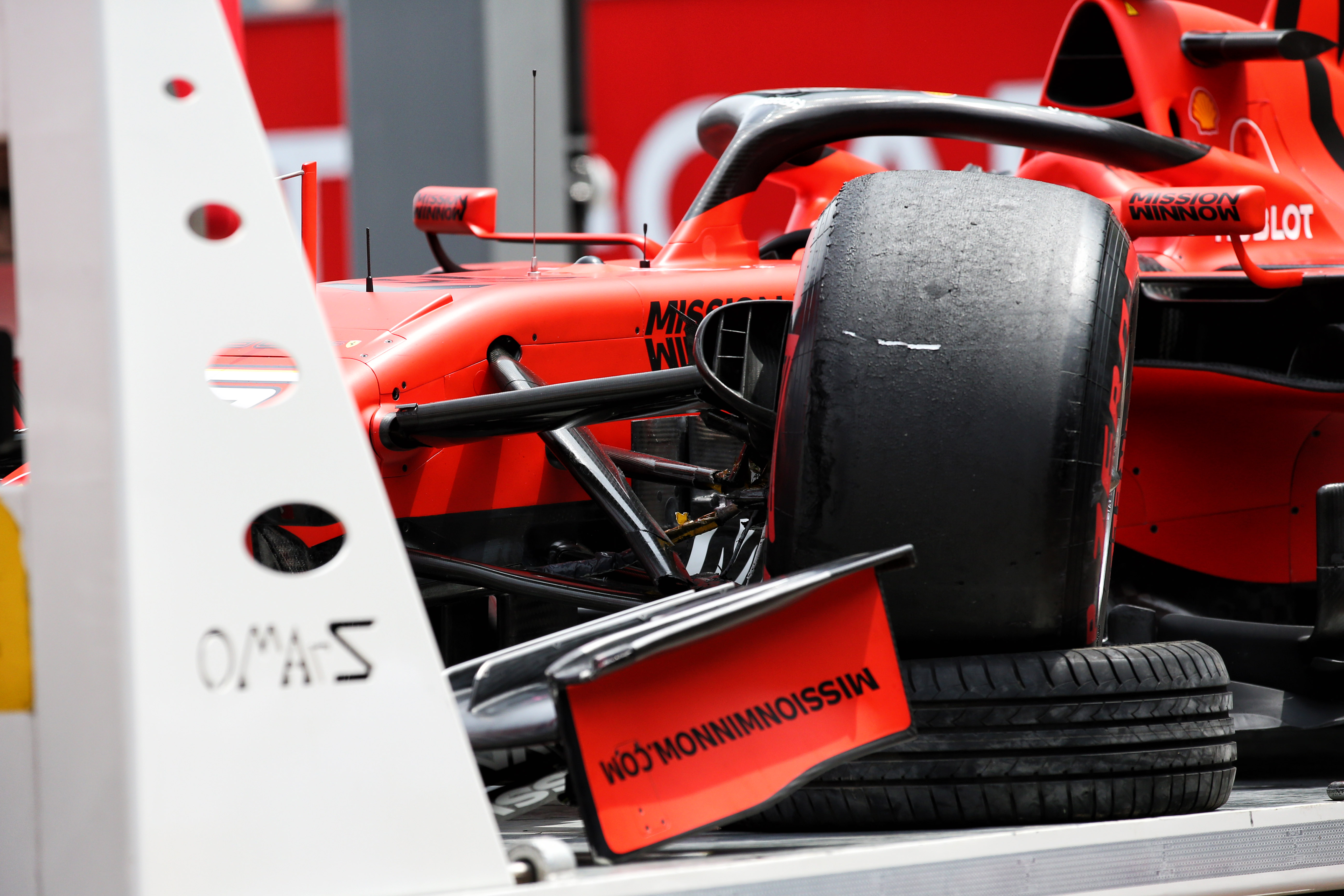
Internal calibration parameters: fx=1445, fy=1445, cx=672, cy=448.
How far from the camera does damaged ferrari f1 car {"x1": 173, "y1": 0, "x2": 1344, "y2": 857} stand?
60.9 inches

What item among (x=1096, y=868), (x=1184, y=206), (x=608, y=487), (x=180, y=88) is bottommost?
(x=1096, y=868)

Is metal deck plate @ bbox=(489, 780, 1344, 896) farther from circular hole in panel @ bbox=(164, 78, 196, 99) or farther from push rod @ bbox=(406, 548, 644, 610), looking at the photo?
circular hole in panel @ bbox=(164, 78, 196, 99)

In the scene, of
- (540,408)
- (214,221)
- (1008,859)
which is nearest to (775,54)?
(540,408)

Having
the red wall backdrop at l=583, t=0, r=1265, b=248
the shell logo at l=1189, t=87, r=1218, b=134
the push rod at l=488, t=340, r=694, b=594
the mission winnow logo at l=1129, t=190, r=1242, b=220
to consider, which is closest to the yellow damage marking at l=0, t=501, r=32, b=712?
the push rod at l=488, t=340, r=694, b=594

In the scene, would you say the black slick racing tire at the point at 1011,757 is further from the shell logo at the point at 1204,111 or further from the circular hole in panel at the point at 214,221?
the shell logo at the point at 1204,111

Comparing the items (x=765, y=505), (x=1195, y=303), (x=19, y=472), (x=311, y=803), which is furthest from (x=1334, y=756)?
(x=19, y=472)

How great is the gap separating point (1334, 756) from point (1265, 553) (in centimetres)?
56

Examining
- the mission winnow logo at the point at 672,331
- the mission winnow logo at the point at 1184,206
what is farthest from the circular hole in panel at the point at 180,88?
the mission winnow logo at the point at 1184,206

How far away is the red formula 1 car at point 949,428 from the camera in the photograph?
5.56 feet

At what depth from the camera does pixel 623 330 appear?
8.31 ft

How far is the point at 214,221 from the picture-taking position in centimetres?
144

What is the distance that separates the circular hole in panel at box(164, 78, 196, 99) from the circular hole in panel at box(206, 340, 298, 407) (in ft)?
2.66

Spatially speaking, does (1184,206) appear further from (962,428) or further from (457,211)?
(457,211)

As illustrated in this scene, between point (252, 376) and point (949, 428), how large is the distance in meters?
0.98
